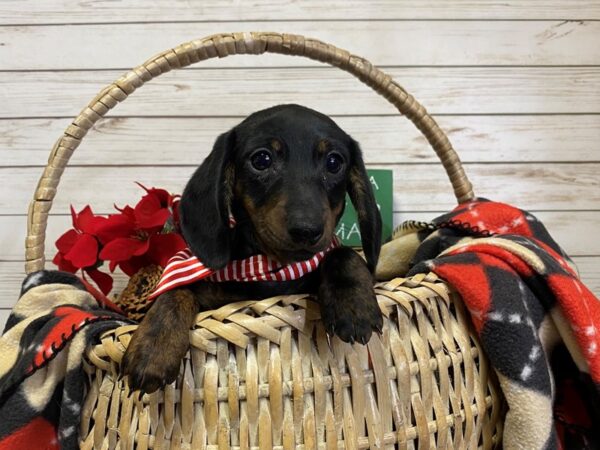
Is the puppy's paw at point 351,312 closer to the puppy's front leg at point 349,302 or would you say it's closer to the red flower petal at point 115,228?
the puppy's front leg at point 349,302

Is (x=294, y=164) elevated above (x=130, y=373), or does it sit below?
above

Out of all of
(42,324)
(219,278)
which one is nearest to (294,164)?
(219,278)

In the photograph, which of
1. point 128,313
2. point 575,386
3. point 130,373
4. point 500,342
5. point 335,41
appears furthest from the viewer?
point 335,41

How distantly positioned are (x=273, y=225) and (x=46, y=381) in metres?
0.46

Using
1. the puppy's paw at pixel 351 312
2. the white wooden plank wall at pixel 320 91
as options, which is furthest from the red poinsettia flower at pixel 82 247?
the puppy's paw at pixel 351 312

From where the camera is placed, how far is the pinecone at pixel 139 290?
53.2 inches

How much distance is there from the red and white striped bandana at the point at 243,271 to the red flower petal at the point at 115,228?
49 centimetres

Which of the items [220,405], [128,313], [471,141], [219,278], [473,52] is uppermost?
[473,52]

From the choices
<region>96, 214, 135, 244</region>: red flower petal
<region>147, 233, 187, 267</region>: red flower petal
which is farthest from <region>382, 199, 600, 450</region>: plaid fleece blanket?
<region>96, 214, 135, 244</region>: red flower petal

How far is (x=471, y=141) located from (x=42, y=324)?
4.48ft

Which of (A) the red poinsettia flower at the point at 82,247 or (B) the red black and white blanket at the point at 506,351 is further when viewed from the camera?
(A) the red poinsettia flower at the point at 82,247

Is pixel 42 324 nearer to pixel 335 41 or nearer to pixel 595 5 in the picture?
pixel 335 41

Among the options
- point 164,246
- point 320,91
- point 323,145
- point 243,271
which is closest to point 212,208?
point 243,271

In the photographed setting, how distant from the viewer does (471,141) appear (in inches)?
69.3
